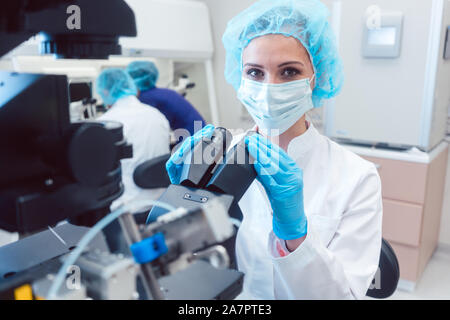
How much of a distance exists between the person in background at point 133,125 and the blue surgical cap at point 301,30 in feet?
3.47

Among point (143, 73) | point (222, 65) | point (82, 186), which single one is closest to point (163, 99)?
point (143, 73)

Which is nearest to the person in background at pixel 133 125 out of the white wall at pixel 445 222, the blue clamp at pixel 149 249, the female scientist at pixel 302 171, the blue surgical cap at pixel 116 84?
the blue surgical cap at pixel 116 84

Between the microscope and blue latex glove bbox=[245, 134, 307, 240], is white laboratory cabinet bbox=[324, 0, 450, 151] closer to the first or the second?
blue latex glove bbox=[245, 134, 307, 240]

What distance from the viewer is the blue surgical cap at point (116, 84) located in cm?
230

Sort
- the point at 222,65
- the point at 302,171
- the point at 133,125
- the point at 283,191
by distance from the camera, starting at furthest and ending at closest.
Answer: the point at 222,65 → the point at 133,125 → the point at 302,171 → the point at 283,191

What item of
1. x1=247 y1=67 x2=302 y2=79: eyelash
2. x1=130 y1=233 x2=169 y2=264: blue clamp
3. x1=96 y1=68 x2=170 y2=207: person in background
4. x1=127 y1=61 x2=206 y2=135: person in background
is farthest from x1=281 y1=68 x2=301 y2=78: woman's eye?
x1=127 y1=61 x2=206 y2=135: person in background

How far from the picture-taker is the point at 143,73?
8.75 feet

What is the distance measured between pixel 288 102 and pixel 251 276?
1.59 ft

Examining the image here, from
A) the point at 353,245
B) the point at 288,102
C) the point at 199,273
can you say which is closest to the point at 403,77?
the point at 288,102

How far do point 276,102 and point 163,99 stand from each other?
5.37ft

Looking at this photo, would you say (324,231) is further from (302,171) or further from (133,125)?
(133,125)

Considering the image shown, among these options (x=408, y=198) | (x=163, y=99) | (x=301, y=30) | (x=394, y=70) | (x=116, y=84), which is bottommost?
(x=408, y=198)

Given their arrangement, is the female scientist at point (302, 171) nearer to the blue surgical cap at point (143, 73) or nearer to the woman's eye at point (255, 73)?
the woman's eye at point (255, 73)

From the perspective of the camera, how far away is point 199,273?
555 mm
